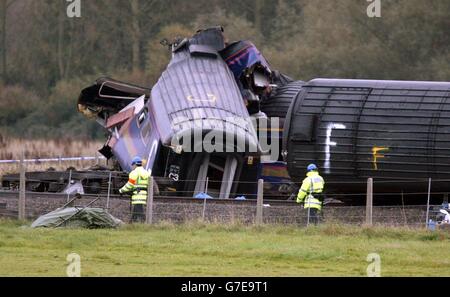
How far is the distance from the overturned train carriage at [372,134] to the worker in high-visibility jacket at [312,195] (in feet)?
7.43

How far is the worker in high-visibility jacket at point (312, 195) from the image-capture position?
74.6ft

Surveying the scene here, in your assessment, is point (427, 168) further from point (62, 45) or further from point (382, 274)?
point (62, 45)

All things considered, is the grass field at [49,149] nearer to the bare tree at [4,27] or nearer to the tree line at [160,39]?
the tree line at [160,39]

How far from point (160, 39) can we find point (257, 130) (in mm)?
25638

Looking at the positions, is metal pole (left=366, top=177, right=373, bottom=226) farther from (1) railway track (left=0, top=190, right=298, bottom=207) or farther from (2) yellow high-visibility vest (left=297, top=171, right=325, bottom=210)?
(1) railway track (left=0, top=190, right=298, bottom=207)

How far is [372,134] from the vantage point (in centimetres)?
2488

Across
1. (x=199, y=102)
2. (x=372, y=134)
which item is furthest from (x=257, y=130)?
(x=372, y=134)

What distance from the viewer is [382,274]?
16.1 metres

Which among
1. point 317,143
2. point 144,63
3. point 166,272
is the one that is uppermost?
point 144,63

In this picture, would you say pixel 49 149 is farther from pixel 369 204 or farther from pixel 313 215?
pixel 369 204

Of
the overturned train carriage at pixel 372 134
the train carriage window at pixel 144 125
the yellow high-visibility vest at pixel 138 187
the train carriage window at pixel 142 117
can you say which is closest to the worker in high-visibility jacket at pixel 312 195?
the overturned train carriage at pixel 372 134
